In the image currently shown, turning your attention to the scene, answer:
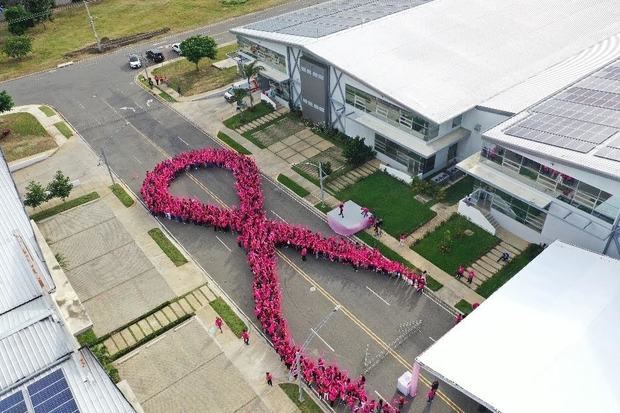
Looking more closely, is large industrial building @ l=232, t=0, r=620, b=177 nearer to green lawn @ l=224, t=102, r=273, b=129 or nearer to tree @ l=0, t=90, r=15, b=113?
green lawn @ l=224, t=102, r=273, b=129

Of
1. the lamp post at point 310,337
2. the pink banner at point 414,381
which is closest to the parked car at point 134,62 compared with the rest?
the lamp post at point 310,337

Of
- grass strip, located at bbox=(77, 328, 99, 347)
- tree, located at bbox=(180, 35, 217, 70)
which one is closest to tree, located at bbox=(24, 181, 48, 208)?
grass strip, located at bbox=(77, 328, 99, 347)

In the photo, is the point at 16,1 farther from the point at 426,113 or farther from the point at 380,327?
the point at 380,327

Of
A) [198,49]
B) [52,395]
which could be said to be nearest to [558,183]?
[52,395]

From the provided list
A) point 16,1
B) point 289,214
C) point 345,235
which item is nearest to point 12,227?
point 289,214

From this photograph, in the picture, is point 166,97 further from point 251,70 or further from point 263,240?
point 263,240

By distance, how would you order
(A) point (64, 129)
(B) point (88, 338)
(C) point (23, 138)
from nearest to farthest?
(B) point (88, 338) < (C) point (23, 138) < (A) point (64, 129)

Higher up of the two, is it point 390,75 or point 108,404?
point 390,75
